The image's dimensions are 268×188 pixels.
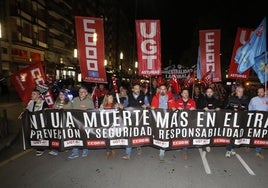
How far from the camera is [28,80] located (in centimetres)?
794

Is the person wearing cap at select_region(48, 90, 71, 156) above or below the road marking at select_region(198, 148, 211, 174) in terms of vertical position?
above

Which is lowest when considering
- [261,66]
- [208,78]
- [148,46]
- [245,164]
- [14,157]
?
[245,164]

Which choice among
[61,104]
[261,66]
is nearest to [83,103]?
[61,104]

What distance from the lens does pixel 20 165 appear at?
19.1 feet

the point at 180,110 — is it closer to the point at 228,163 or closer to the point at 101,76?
the point at 228,163

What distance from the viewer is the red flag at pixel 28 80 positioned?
7818mm

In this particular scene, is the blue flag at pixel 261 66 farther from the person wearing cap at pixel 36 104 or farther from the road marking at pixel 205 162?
the person wearing cap at pixel 36 104

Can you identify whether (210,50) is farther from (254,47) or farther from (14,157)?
(14,157)

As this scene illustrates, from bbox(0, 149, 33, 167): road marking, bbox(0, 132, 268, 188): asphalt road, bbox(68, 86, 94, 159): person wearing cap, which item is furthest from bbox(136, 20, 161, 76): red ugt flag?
bbox(0, 149, 33, 167): road marking

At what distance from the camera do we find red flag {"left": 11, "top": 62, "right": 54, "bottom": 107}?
782 cm

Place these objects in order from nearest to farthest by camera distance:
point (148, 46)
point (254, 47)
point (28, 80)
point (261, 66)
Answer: point (254, 47), point (261, 66), point (28, 80), point (148, 46)

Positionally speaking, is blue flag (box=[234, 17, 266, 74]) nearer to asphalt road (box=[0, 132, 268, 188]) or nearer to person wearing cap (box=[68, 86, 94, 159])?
asphalt road (box=[0, 132, 268, 188])

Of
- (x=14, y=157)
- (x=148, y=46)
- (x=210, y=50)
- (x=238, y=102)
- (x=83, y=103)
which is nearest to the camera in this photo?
(x=14, y=157)

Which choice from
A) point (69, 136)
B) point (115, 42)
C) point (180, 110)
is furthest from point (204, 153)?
point (115, 42)
